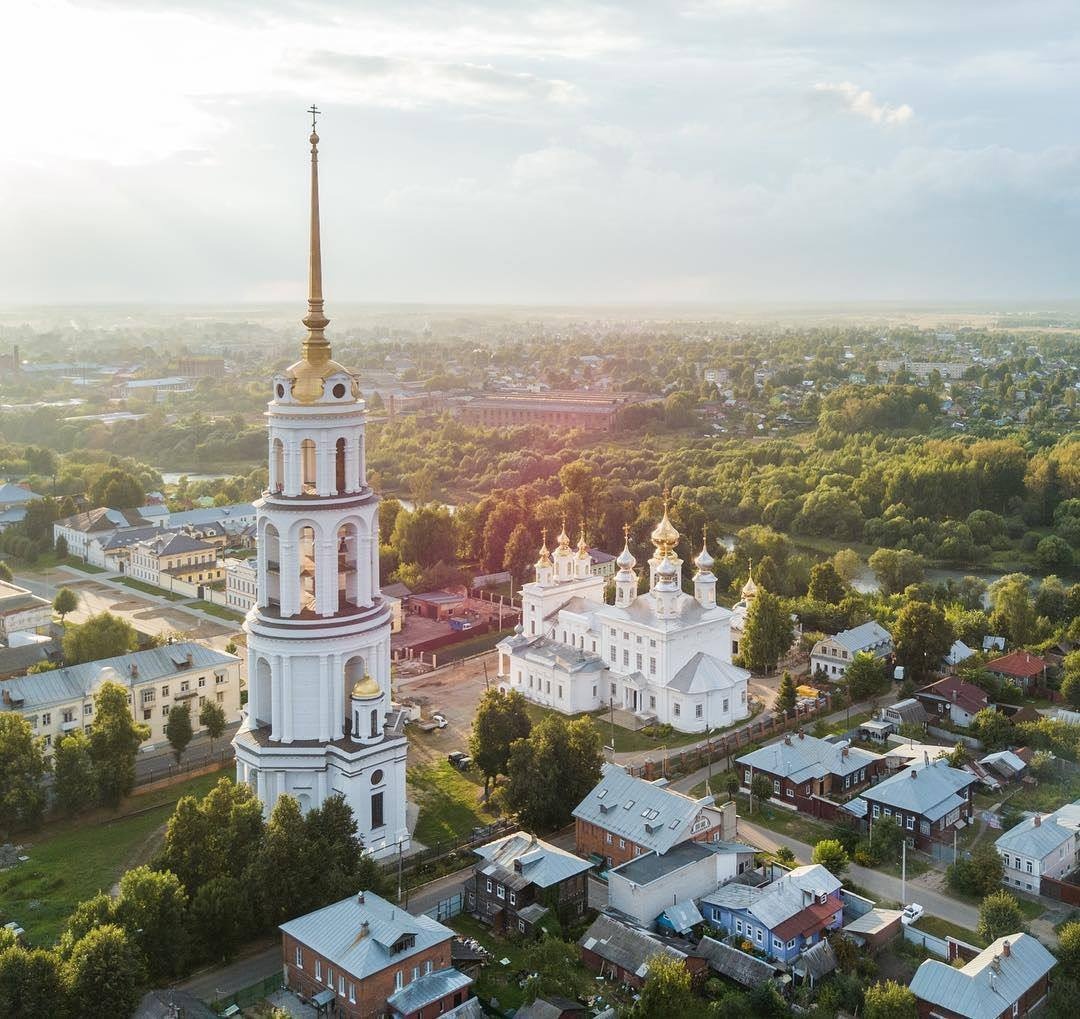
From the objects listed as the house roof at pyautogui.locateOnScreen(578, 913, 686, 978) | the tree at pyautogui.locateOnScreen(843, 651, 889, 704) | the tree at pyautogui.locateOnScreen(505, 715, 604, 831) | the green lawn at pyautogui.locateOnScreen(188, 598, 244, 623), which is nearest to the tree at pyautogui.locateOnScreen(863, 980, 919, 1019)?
the house roof at pyautogui.locateOnScreen(578, 913, 686, 978)

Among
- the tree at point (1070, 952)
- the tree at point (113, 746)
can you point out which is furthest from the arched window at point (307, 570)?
the tree at point (1070, 952)

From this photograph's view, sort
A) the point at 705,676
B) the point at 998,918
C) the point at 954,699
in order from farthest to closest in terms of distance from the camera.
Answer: the point at 705,676 < the point at 954,699 < the point at 998,918

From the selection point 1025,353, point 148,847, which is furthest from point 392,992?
point 1025,353

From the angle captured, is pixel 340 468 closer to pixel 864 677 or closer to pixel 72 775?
pixel 72 775

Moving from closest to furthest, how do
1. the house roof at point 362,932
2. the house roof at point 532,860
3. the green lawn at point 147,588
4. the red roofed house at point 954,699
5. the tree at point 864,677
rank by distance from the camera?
the house roof at point 362,932, the house roof at point 532,860, the red roofed house at point 954,699, the tree at point 864,677, the green lawn at point 147,588

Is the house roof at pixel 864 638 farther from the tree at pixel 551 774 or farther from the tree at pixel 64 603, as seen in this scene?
the tree at pixel 64 603

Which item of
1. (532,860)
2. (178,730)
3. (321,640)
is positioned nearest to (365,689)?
(321,640)
